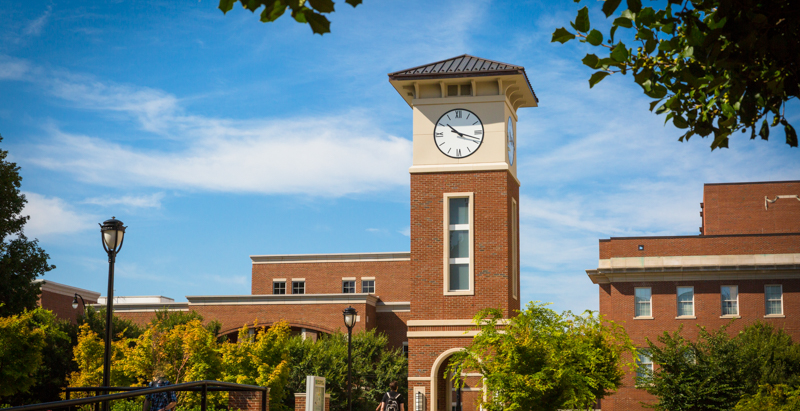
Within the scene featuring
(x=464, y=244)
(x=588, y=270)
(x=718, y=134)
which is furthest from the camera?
(x=588, y=270)

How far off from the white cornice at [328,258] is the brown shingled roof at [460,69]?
32.9 meters

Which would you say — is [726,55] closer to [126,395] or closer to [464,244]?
[126,395]

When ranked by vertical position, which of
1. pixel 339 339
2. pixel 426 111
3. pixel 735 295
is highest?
pixel 426 111

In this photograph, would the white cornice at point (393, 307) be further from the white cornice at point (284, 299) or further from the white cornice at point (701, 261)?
the white cornice at point (701, 261)

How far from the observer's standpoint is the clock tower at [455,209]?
29109 mm

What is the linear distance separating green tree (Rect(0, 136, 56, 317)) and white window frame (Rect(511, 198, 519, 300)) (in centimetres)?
2257

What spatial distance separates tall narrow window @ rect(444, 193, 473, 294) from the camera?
29547 millimetres

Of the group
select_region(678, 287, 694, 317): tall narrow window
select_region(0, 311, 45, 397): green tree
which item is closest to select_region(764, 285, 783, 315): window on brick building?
select_region(678, 287, 694, 317): tall narrow window

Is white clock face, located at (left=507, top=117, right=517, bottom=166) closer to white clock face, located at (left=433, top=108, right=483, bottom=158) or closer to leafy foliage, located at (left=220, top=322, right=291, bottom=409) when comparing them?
white clock face, located at (left=433, top=108, right=483, bottom=158)

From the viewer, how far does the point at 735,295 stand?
48.5 meters

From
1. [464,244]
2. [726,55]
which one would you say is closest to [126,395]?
[726,55]

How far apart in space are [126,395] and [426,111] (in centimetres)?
2462

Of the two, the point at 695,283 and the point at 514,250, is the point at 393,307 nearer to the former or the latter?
the point at 695,283

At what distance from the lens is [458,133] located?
30578 mm
